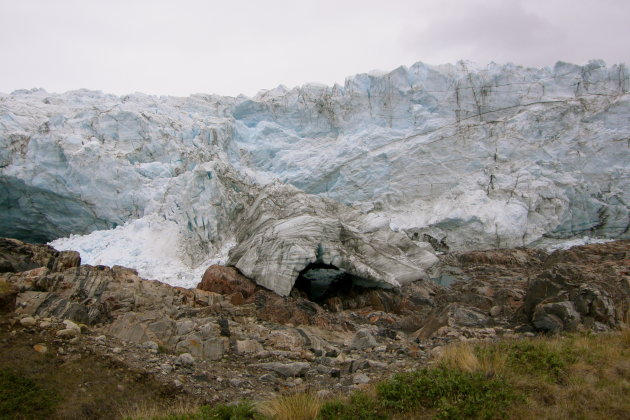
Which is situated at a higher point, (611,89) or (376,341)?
(611,89)

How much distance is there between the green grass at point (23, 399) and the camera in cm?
511

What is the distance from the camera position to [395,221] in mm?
27531

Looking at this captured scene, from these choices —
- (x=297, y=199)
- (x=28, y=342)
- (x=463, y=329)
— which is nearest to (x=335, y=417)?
(x=28, y=342)

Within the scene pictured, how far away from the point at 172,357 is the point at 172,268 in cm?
1126

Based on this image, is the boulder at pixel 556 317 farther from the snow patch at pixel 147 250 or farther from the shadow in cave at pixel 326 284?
the snow patch at pixel 147 250

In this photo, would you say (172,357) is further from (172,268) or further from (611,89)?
(611,89)

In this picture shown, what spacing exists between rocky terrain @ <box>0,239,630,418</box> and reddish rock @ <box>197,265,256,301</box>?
0.04 m

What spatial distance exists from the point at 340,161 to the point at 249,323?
20464 millimetres

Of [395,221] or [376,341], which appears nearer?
[376,341]

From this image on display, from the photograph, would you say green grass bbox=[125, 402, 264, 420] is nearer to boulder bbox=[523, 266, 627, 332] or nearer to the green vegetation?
the green vegetation

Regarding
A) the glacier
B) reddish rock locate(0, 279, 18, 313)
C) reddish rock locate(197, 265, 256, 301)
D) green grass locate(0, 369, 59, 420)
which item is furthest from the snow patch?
green grass locate(0, 369, 59, 420)

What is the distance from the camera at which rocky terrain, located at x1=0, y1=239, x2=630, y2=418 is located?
22.4 ft

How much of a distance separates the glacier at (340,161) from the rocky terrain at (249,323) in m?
4.59

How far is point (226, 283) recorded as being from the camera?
45.0ft
